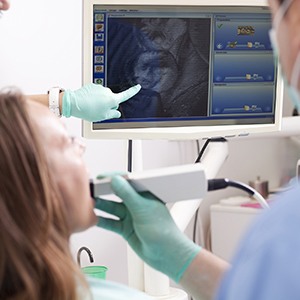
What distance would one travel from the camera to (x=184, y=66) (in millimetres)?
1855

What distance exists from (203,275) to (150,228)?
15 cm

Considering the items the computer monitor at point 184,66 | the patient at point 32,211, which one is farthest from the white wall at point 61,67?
the patient at point 32,211

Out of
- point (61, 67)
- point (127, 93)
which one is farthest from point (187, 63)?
point (61, 67)

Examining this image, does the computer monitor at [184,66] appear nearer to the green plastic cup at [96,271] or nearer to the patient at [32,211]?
the green plastic cup at [96,271]

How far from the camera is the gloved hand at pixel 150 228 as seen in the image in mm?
1232

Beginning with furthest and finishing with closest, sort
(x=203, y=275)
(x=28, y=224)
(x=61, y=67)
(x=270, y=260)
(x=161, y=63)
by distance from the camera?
1. (x=61, y=67)
2. (x=161, y=63)
3. (x=203, y=275)
4. (x=28, y=224)
5. (x=270, y=260)

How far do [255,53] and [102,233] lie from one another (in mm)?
830

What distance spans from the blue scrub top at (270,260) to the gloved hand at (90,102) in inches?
32.6

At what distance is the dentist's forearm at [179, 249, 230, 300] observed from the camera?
1.29 meters

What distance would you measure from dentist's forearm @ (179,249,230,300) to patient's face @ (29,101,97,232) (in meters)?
0.22

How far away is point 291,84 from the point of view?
105cm

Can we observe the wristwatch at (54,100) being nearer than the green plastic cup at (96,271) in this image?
Yes

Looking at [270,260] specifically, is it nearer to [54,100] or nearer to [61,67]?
[54,100]

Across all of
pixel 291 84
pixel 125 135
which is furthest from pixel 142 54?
pixel 291 84
